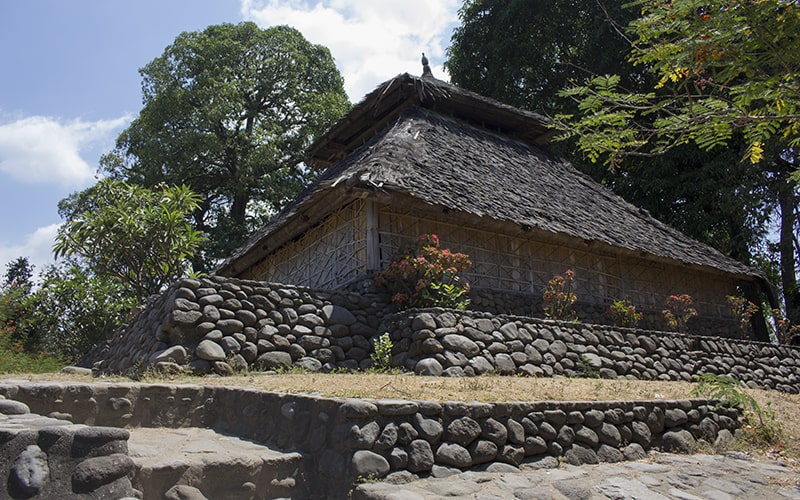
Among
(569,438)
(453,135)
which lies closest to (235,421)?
(569,438)

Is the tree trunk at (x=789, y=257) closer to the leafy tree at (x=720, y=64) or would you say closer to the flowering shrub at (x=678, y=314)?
the flowering shrub at (x=678, y=314)

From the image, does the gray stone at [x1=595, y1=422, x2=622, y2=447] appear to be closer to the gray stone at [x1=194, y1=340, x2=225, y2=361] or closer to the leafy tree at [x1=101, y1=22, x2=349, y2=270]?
the gray stone at [x1=194, y1=340, x2=225, y2=361]

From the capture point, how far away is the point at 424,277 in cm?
892

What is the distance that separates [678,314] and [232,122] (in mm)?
16381

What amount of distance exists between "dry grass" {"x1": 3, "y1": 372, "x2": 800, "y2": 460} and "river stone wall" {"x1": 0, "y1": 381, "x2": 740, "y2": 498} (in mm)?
287

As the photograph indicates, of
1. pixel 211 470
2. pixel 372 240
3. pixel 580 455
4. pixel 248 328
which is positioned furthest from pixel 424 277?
pixel 211 470

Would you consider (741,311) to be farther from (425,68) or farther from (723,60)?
(723,60)

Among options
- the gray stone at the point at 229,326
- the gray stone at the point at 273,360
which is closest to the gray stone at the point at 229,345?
the gray stone at the point at 229,326

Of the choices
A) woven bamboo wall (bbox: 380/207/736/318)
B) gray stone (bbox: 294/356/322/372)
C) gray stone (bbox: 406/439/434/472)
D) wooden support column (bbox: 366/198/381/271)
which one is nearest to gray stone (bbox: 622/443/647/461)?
gray stone (bbox: 406/439/434/472)

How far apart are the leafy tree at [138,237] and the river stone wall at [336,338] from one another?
217cm

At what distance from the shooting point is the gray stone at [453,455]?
4.41m

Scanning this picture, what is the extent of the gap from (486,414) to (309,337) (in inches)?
157

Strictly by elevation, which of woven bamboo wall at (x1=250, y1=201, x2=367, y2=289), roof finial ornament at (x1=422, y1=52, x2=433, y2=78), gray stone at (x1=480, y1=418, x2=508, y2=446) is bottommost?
gray stone at (x1=480, y1=418, x2=508, y2=446)

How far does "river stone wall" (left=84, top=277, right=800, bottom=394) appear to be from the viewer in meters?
7.51
